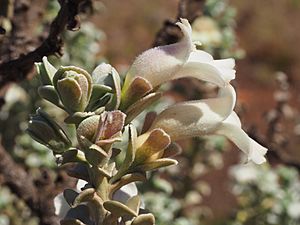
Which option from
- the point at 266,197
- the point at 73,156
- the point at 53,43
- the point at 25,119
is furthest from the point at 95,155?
the point at 266,197

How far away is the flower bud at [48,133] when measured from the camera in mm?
1143

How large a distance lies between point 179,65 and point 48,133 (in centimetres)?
20

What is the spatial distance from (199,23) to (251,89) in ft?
27.5

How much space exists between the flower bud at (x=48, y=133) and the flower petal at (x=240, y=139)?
219 mm

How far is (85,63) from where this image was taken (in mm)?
2676

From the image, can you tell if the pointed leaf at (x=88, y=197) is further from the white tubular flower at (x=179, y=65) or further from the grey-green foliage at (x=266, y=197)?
the grey-green foliage at (x=266, y=197)

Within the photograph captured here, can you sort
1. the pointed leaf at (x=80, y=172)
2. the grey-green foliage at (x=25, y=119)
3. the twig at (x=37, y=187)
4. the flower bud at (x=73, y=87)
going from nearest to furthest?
1. the flower bud at (x=73, y=87)
2. the pointed leaf at (x=80, y=172)
3. the twig at (x=37, y=187)
4. the grey-green foliage at (x=25, y=119)

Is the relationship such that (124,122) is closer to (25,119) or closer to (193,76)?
(193,76)

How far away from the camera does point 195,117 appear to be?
47.4 inches

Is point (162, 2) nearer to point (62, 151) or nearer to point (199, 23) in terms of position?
point (199, 23)

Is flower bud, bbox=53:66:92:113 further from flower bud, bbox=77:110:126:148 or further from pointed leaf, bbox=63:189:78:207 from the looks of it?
pointed leaf, bbox=63:189:78:207

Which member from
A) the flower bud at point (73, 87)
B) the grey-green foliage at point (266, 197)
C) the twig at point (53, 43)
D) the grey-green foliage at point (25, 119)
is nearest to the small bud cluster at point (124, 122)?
the flower bud at point (73, 87)

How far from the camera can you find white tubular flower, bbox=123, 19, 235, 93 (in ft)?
3.75

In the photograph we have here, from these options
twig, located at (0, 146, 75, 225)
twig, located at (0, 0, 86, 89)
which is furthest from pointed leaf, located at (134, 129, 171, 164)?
twig, located at (0, 146, 75, 225)
